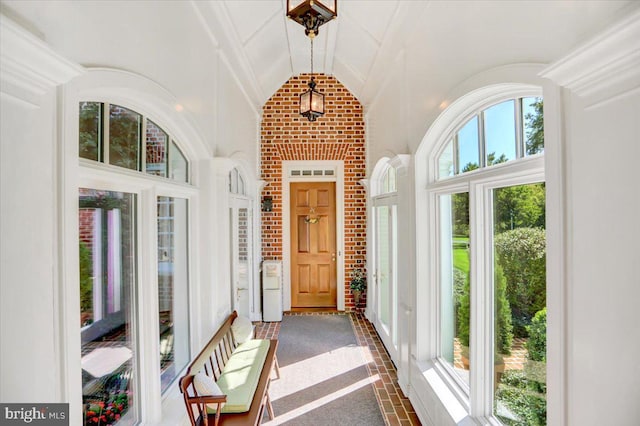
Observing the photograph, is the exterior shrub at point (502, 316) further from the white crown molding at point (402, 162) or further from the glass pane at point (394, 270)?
the glass pane at point (394, 270)

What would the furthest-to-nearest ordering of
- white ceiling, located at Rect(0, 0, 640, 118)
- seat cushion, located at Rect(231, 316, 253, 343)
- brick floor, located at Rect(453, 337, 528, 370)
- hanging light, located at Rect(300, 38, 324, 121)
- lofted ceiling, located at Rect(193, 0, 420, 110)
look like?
hanging light, located at Rect(300, 38, 324, 121), seat cushion, located at Rect(231, 316, 253, 343), lofted ceiling, located at Rect(193, 0, 420, 110), brick floor, located at Rect(453, 337, 528, 370), white ceiling, located at Rect(0, 0, 640, 118)

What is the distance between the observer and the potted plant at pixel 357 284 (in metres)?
5.02

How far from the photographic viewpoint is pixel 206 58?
8.09 feet

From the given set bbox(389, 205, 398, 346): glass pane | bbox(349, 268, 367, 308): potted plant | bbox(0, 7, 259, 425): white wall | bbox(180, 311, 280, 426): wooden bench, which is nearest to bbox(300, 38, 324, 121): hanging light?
bbox(389, 205, 398, 346): glass pane

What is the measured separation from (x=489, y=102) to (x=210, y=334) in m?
2.56

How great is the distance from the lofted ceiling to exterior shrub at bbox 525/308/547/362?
2.17 metres

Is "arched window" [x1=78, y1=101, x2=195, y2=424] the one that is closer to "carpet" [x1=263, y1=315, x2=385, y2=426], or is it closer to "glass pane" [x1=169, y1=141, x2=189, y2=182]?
"glass pane" [x1=169, y1=141, x2=189, y2=182]

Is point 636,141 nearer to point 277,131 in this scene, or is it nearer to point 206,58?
point 206,58

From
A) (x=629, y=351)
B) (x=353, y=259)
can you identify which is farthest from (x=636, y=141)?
(x=353, y=259)

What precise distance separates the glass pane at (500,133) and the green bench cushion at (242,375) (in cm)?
210

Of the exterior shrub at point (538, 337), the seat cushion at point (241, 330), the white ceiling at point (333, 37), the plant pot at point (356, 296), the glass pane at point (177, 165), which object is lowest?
the plant pot at point (356, 296)

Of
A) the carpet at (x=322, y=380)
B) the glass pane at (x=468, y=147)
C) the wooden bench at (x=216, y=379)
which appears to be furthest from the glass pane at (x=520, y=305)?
the wooden bench at (x=216, y=379)

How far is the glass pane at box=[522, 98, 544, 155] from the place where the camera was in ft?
4.43

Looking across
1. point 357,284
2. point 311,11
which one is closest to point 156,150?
point 311,11
